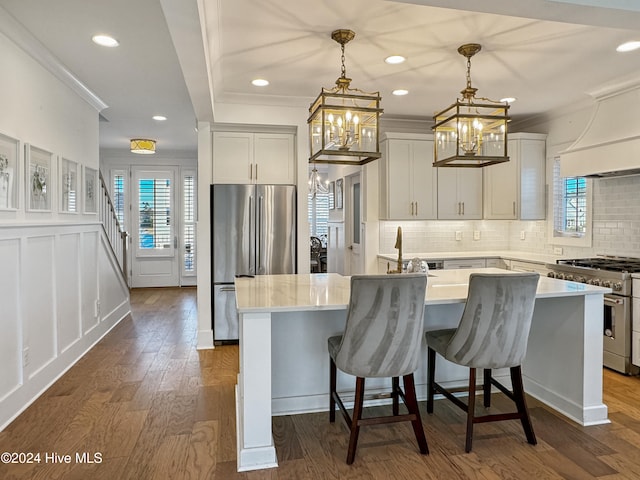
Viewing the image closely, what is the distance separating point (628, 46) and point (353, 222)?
394cm

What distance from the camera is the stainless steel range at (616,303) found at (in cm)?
364

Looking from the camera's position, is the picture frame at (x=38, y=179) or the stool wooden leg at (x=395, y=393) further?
the picture frame at (x=38, y=179)

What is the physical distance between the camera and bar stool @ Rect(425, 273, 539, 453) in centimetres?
238

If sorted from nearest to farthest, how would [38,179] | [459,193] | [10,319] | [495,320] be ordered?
[495,320] < [10,319] < [38,179] < [459,193]

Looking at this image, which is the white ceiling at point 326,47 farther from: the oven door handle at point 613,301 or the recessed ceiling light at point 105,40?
the oven door handle at point 613,301

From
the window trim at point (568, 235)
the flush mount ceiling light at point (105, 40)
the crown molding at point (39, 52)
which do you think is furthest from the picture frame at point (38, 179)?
the window trim at point (568, 235)

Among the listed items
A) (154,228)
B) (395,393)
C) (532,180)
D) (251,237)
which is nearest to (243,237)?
(251,237)

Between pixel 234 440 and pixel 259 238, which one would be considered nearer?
pixel 234 440

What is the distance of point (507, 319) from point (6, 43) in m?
3.53

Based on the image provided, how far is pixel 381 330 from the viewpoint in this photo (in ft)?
7.45

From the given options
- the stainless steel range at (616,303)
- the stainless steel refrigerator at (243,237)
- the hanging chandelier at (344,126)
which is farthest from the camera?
the stainless steel refrigerator at (243,237)

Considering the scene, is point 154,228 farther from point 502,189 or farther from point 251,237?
point 502,189

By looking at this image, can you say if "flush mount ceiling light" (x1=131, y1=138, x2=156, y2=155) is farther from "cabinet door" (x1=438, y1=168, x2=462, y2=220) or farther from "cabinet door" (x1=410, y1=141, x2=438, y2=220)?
"cabinet door" (x1=438, y1=168, x2=462, y2=220)

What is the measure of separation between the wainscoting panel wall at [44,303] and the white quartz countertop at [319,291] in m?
1.47
